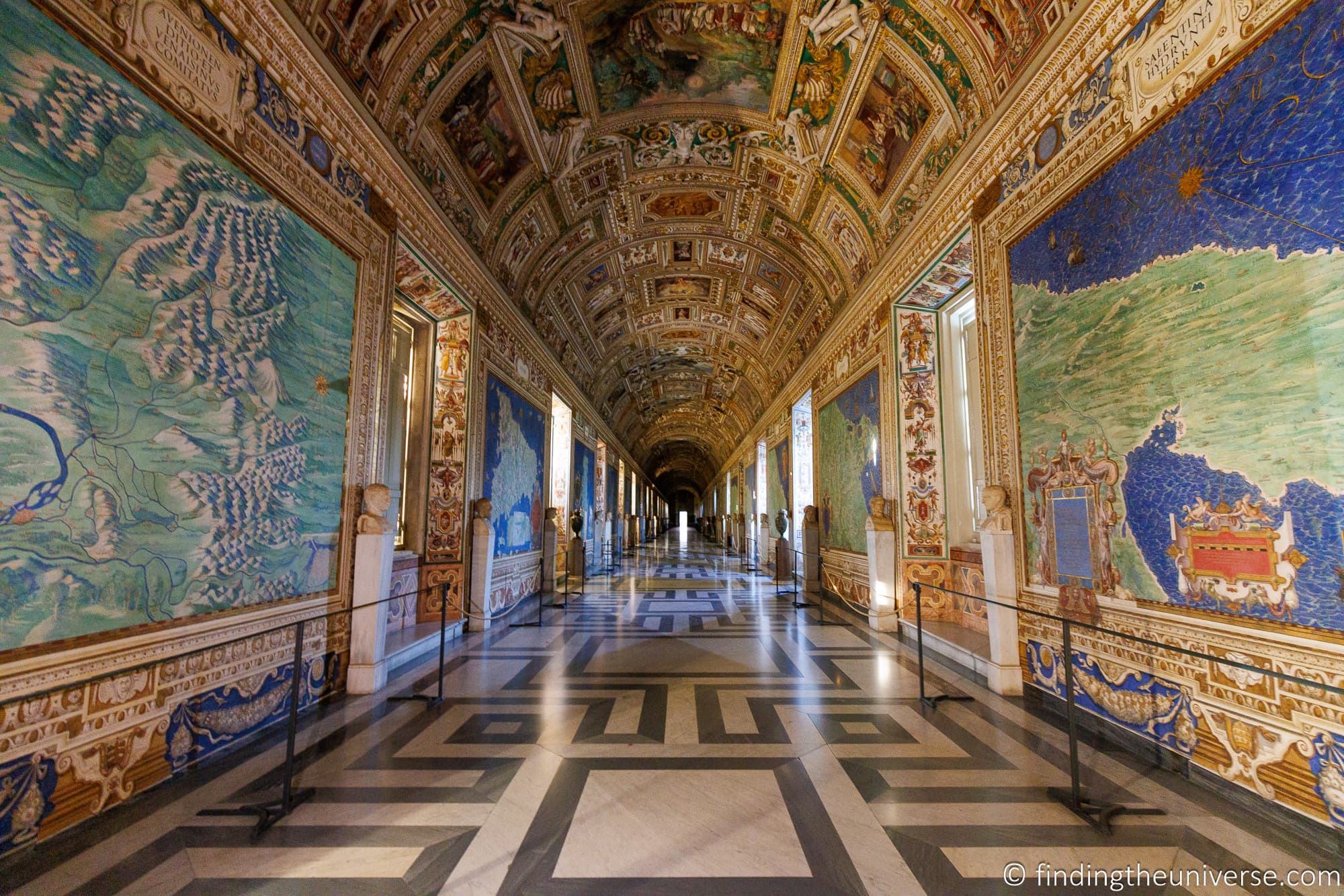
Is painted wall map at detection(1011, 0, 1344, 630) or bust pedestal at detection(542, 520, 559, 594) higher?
painted wall map at detection(1011, 0, 1344, 630)

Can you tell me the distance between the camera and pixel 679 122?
927 centimetres

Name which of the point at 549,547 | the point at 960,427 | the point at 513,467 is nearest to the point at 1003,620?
the point at 960,427

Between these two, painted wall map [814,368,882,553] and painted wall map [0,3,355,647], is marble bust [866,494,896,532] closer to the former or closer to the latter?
painted wall map [814,368,882,553]

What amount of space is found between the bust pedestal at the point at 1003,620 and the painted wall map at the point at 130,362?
6.81 metres

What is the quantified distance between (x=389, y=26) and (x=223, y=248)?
3391 mm

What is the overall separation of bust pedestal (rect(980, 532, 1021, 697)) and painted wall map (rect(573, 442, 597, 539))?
12567 millimetres

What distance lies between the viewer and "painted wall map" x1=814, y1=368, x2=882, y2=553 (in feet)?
32.7

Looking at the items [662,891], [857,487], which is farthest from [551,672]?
[857,487]

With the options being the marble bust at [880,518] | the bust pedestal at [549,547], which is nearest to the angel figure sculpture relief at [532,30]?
the marble bust at [880,518]

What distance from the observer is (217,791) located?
3432mm

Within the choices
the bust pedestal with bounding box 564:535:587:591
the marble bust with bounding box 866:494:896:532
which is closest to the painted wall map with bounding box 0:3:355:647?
the marble bust with bounding box 866:494:896:532

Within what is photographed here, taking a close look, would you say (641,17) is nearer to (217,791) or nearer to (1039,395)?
(1039,395)

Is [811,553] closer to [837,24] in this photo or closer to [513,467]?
[513,467]

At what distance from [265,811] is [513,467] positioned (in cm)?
814
